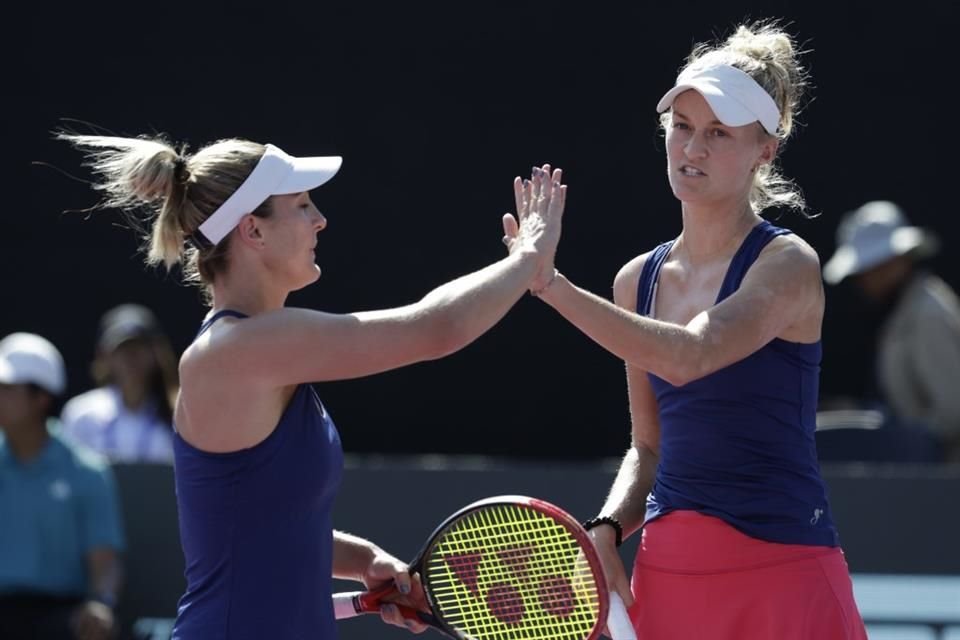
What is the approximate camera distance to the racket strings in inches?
112

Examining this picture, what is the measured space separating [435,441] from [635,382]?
10.6 feet

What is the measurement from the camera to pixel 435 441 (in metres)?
6.20

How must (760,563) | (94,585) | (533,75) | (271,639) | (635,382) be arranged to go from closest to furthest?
(271,639)
(760,563)
(635,382)
(94,585)
(533,75)

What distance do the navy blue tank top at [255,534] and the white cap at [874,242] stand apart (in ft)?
10.9

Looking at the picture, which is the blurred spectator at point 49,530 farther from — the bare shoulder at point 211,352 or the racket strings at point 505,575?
the bare shoulder at point 211,352

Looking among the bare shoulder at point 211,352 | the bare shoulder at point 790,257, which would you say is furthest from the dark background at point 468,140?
the bare shoulder at point 211,352

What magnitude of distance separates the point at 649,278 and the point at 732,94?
0.38 metres

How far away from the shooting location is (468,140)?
616cm

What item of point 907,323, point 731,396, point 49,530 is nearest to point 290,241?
point 731,396

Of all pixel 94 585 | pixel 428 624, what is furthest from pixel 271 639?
pixel 94 585

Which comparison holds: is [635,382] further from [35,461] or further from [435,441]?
[435,441]

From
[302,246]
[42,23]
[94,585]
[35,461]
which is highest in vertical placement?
[42,23]

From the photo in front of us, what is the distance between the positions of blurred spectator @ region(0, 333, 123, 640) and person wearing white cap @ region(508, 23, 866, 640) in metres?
2.70

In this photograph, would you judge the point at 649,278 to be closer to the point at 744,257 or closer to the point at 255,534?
the point at 744,257
